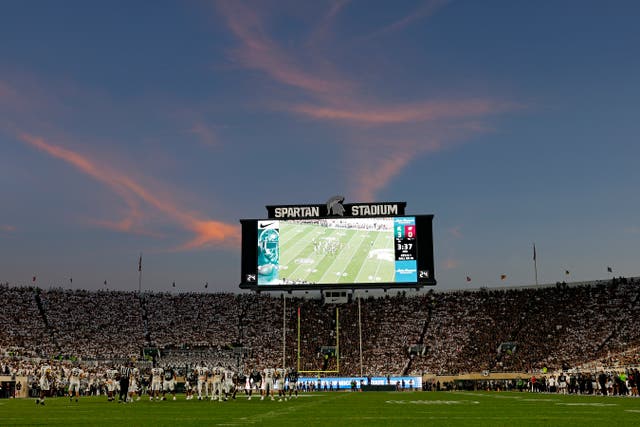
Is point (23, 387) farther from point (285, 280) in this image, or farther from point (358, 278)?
point (358, 278)

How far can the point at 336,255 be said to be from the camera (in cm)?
4809

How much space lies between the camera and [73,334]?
62.2m

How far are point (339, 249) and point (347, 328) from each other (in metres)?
18.9

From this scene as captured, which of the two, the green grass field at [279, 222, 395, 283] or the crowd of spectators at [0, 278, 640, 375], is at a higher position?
the green grass field at [279, 222, 395, 283]

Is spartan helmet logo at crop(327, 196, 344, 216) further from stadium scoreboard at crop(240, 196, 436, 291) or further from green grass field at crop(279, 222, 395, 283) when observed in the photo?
green grass field at crop(279, 222, 395, 283)

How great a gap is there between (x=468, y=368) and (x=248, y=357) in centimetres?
1946

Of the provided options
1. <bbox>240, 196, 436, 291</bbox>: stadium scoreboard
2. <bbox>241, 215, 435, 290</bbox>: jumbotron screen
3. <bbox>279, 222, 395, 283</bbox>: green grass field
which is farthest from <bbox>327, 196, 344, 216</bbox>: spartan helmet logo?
<bbox>279, 222, 395, 283</bbox>: green grass field

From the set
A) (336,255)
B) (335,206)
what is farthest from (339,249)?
(335,206)

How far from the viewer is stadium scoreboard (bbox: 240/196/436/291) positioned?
47125 mm

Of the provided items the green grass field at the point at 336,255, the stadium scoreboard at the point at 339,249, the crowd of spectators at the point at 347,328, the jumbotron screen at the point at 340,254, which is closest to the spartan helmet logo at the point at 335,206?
the stadium scoreboard at the point at 339,249

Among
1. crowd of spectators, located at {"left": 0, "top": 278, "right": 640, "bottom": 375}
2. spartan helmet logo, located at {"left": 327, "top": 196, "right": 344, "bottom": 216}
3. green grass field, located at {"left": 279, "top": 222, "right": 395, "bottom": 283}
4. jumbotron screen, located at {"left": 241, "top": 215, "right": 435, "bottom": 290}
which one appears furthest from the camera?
crowd of spectators, located at {"left": 0, "top": 278, "right": 640, "bottom": 375}

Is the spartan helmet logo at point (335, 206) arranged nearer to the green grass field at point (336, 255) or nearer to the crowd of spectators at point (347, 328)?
the green grass field at point (336, 255)

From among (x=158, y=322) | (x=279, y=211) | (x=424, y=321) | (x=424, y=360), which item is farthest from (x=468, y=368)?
(x=158, y=322)

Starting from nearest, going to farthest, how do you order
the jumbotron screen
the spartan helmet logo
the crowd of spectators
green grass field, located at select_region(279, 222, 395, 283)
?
1. the jumbotron screen
2. green grass field, located at select_region(279, 222, 395, 283)
3. the spartan helmet logo
4. the crowd of spectators
